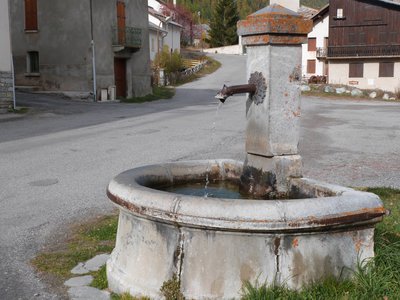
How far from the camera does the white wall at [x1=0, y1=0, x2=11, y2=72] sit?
2006 cm

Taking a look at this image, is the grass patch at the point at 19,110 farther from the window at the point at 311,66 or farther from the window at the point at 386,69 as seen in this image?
the window at the point at 311,66

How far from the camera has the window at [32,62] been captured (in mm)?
28406

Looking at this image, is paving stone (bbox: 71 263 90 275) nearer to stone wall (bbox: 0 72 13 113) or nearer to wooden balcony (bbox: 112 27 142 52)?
stone wall (bbox: 0 72 13 113)

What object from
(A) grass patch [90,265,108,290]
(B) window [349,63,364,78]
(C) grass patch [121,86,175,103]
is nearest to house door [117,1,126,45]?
(C) grass patch [121,86,175,103]

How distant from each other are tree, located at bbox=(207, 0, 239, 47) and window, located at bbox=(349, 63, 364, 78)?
31.5m

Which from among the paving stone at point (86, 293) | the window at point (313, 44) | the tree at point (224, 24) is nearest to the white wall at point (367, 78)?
the window at point (313, 44)

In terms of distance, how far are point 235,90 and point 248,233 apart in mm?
1483

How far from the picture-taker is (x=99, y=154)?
444 inches

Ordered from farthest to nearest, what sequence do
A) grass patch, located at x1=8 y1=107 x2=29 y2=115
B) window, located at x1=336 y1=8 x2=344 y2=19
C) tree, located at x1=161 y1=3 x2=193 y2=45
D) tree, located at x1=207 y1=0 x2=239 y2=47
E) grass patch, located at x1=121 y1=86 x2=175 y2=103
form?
tree, located at x1=207 y1=0 x2=239 y2=47
tree, located at x1=161 y1=3 x2=193 y2=45
window, located at x1=336 y1=8 x2=344 y2=19
grass patch, located at x1=121 y1=86 x2=175 y2=103
grass patch, located at x1=8 y1=107 x2=29 y2=115

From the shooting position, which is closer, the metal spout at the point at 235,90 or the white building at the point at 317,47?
the metal spout at the point at 235,90

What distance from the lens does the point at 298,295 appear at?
3561 mm

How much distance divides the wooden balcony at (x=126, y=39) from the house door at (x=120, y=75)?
930mm

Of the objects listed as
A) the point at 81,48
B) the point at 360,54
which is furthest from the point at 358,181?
the point at 360,54

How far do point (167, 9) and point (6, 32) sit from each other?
1793 inches
